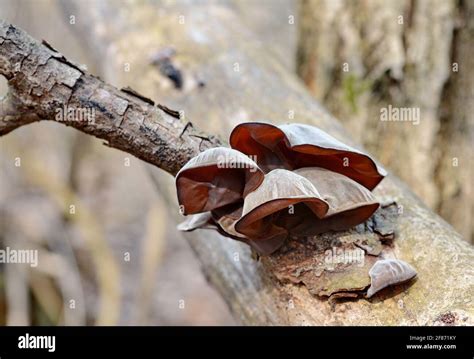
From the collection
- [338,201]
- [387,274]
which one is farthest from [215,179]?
[387,274]

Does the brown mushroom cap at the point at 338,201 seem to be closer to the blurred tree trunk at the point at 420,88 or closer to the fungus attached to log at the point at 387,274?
the fungus attached to log at the point at 387,274

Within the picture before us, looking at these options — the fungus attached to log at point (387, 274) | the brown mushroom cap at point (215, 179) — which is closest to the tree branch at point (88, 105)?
the brown mushroom cap at point (215, 179)

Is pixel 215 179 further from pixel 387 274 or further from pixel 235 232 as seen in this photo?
pixel 387 274

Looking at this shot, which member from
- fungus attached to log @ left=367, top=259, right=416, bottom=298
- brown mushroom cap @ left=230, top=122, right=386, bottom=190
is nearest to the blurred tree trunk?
brown mushroom cap @ left=230, top=122, right=386, bottom=190

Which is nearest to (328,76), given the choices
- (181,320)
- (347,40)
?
(347,40)

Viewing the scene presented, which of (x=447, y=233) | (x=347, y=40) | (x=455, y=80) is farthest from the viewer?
(x=347, y=40)
